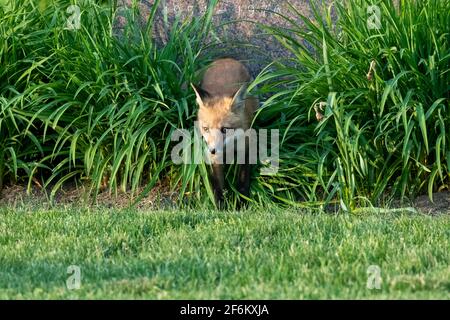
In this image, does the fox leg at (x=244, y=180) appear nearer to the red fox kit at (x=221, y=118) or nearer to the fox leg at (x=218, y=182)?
the red fox kit at (x=221, y=118)

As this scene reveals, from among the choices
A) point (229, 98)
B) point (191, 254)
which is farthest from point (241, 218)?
point (229, 98)

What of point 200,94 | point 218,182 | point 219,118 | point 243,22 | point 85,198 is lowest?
point 85,198

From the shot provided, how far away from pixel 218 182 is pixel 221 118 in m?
0.52

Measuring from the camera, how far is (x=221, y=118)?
783 cm

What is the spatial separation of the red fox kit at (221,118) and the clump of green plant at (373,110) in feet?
0.69

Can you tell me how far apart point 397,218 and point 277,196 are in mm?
1313

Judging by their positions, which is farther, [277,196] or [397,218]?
[277,196]

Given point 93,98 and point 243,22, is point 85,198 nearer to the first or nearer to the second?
point 93,98

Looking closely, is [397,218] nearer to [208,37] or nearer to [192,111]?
[192,111]

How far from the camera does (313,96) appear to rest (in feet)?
26.2

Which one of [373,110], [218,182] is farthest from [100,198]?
[373,110]

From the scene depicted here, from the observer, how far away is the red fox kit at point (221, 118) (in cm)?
774

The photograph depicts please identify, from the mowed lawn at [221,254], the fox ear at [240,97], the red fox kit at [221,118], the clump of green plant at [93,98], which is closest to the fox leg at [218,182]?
the red fox kit at [221,118]

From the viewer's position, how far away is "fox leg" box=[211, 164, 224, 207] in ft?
25.6
